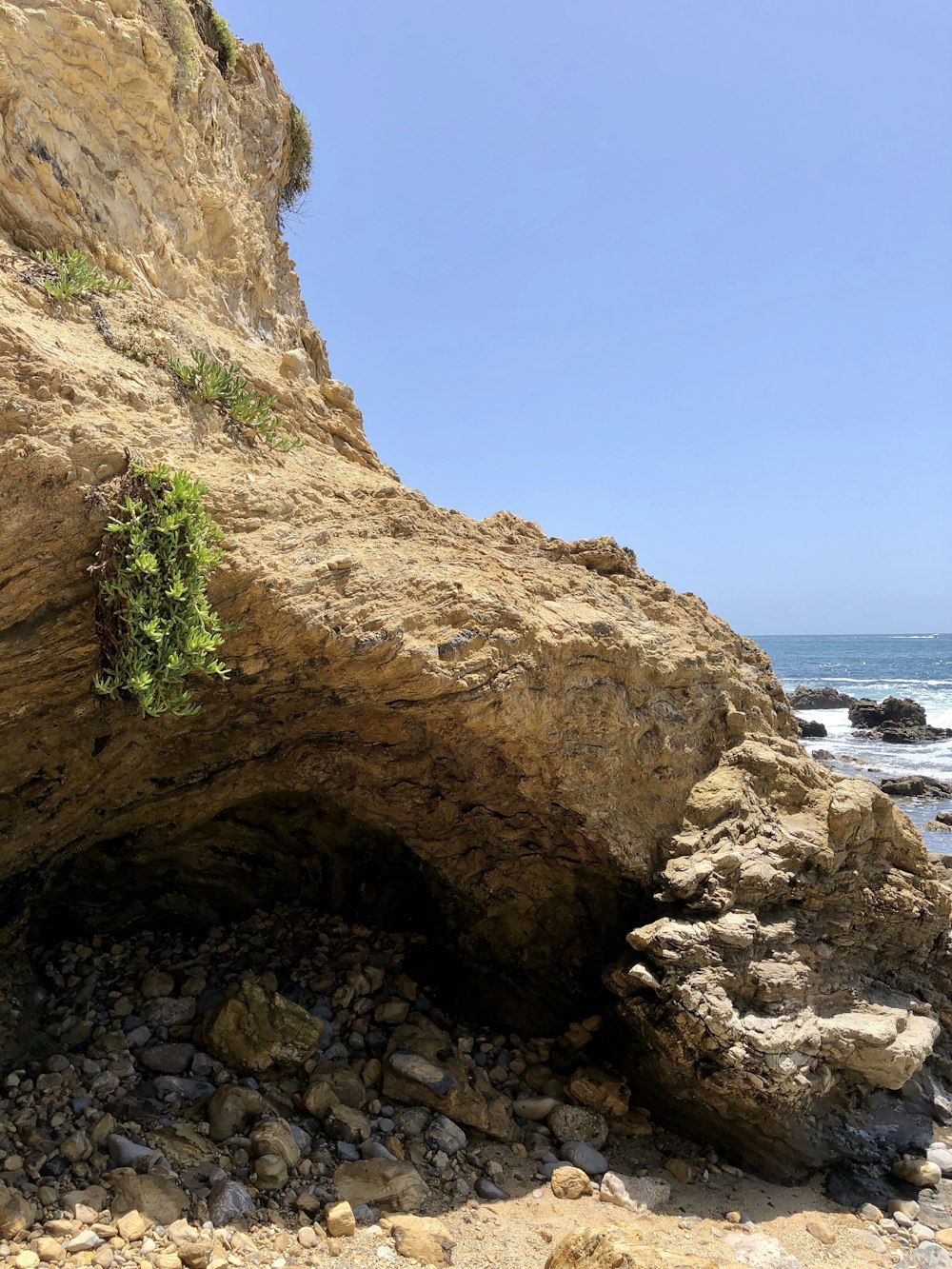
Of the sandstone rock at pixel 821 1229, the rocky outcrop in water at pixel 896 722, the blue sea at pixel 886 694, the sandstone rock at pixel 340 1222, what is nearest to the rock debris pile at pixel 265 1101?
the sandstone rock at pixel 340 1222

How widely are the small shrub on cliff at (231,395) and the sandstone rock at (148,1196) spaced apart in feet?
14.7

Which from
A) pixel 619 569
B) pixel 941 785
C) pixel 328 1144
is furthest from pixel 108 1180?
pixel 941 785

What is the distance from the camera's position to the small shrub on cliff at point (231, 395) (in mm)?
5016

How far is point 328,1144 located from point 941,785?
22110 mm

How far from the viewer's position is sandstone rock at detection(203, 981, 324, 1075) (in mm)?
A: 5590

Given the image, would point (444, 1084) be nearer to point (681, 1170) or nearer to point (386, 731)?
point (681, 1170)

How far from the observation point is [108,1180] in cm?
434

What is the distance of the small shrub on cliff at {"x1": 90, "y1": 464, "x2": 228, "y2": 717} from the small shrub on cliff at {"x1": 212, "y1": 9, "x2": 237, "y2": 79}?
20.2ft

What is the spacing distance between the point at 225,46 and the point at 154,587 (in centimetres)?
687

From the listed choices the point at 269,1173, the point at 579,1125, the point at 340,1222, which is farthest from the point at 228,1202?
the point at 579,1125

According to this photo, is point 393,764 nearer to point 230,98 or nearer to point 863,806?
point 863,806

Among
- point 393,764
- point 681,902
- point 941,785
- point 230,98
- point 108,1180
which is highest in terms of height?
point 230,98

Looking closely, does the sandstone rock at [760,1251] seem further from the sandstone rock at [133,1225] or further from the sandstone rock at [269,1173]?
the sandstone rock at [133,1225]

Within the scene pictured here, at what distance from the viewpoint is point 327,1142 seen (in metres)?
5.13
